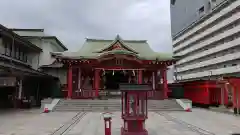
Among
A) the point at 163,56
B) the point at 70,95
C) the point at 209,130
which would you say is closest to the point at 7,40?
the point at 70,95

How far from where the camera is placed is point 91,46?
32625mm

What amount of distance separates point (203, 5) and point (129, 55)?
4122 centimetres

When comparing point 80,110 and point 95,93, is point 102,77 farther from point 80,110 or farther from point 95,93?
point 80,110

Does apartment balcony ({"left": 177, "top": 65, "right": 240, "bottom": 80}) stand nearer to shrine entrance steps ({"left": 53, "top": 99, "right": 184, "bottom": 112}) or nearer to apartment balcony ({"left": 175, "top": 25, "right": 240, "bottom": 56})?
apartment balcony ({"left": 175, "top": 25, "right": 240, "bottom": 56})

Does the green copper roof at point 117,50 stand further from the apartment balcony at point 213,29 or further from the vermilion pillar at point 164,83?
the apartment balcony at point 213,29

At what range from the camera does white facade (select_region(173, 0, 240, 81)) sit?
4319 centimetres

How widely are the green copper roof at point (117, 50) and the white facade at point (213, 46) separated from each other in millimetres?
5902

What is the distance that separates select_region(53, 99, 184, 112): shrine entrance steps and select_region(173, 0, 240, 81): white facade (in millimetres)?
11862

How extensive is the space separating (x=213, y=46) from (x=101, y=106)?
123 feet

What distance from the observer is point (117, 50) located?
25359 mm

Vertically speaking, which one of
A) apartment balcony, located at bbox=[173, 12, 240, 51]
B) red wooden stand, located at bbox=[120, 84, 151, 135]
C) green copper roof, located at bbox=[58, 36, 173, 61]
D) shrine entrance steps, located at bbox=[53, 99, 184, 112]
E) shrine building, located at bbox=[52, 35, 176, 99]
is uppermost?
apartment balcony, located at bbox=[173, 12, 240, 51]

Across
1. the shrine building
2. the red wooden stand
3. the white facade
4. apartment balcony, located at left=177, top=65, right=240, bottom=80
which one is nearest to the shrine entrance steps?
the shrine building

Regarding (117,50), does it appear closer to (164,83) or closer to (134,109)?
(164,83)

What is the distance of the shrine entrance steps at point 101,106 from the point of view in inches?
868
